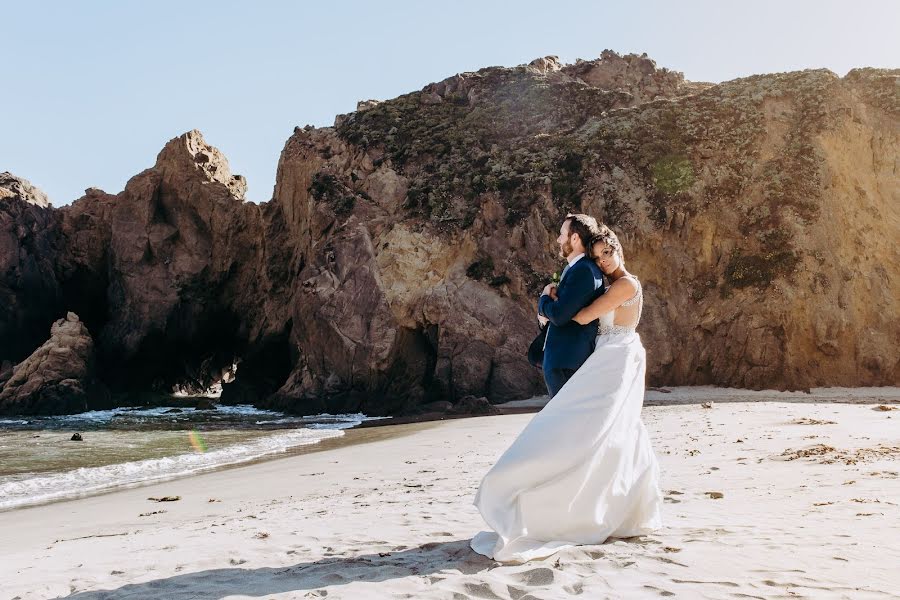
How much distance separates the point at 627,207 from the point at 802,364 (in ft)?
24.6

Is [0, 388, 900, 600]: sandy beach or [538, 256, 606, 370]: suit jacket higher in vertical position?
[538, 256, 606, 370]: suit jacket

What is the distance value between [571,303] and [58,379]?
29478 millimetres

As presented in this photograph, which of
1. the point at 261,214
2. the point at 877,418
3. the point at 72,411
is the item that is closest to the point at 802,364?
the point at 877,418

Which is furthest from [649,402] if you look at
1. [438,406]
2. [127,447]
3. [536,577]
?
[536,577]

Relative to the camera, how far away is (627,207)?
2441cm

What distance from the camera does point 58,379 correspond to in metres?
28.3

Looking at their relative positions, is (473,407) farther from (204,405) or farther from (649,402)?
(204,405)

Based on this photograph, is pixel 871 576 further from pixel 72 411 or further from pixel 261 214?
pixel 261 214

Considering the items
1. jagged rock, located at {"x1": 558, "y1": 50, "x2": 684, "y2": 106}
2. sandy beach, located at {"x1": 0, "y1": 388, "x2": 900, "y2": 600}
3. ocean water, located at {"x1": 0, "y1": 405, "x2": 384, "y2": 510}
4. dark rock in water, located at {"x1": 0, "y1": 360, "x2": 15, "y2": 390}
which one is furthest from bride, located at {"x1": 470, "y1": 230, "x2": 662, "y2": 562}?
jagged rock, located at {"x1": 558, "y1": 50, "x2": 684, "y2": 106}

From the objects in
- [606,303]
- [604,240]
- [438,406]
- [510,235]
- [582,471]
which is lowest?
[438,406]

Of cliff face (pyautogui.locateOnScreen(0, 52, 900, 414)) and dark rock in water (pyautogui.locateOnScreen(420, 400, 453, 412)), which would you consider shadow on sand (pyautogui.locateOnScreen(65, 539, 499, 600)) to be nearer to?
dark rock in water (pyautogui.locateOnScreen(420, 400, 453, 412))

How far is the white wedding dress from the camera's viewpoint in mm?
3814

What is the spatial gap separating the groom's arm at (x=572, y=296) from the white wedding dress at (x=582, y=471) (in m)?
0.27

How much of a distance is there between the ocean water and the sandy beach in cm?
155
